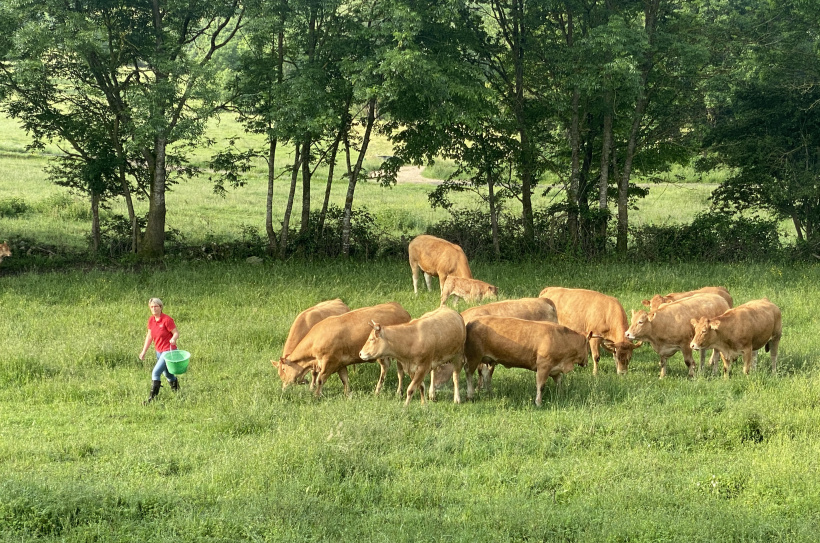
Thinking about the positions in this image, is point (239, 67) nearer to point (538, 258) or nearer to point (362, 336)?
point (538, 258)

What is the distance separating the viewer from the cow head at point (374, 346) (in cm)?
1227

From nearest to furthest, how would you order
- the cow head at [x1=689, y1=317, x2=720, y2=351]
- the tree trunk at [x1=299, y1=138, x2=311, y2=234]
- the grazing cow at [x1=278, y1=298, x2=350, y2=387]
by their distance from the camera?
the cow head at [x1=689, y1=317, x2=720, y2=351]
the grazing cow at [x1=278, y1=298, x2=350, y2=387]
the tree trunk at [x1=299, y1=138, x2=311, y2=234]

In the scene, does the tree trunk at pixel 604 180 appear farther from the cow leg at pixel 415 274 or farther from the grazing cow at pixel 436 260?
the cow leg at pixel 415 274

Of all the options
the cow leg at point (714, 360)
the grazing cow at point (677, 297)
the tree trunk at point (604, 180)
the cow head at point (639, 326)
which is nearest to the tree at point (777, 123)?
the tree trunk at point (604, 180)

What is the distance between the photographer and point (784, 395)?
12.6m

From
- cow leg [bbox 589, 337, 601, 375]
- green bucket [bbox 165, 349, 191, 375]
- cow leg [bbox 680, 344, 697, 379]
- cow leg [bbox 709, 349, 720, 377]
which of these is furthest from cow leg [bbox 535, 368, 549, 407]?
green bucket [bbox 165, 349, 191, 375]

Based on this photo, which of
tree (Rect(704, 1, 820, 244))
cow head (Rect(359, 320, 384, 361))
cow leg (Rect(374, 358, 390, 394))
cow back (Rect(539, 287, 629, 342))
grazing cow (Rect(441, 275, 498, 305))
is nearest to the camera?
cow head (Rect(359, 320, 384, 361))

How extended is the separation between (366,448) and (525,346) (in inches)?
127

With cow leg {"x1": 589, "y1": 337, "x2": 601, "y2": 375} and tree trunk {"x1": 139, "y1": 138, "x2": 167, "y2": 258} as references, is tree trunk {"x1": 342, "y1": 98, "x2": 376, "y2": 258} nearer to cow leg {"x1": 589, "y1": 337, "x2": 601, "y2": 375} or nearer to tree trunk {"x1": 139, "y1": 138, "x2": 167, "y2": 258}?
tree trunk {"x1": 139, "y1": 138, "x2": 167, "y2": 258}

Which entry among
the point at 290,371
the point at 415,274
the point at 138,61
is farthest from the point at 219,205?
the point at 290,371

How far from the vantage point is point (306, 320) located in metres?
14.4

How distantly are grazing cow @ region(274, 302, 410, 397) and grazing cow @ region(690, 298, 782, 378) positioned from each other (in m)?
4.78

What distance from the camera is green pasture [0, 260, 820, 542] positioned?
869 centimetres

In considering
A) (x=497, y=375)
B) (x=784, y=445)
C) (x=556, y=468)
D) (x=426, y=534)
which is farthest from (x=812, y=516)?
(x=497, y=375)
